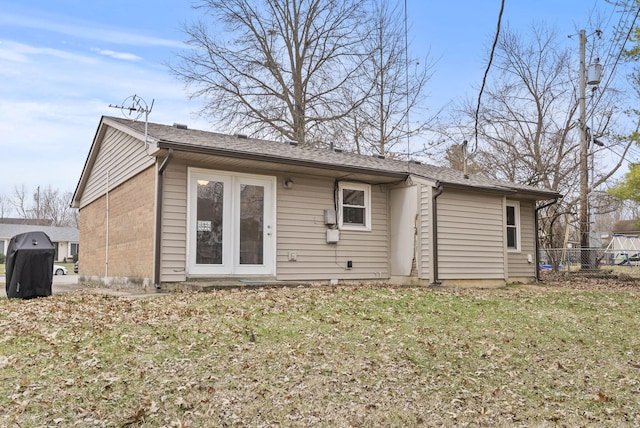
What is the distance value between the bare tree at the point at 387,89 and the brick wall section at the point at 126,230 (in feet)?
36.5

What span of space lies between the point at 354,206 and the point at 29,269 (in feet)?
21.5

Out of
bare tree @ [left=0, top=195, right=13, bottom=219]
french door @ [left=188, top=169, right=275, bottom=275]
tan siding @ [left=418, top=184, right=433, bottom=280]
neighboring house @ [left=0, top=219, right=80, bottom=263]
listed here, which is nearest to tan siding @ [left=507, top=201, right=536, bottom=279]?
tan siding @ [left=418, top=184, right=433, bottom=280]

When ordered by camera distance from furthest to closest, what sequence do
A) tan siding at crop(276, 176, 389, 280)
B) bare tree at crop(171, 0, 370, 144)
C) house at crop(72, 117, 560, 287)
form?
bare tree at crop(171, 0, 370, 144)
tan siding at crop(276, 176, 389, 280)
house at crop(72, 117, 560, 287)

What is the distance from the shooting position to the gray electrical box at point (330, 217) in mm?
10969

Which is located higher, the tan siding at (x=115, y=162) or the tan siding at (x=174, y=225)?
the tan siding at (x=115, y=162)

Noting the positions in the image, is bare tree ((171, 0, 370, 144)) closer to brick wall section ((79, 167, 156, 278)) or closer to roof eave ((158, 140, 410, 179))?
brick wall section ((79, 167, 156, 278))

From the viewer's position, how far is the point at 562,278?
51.8 ft

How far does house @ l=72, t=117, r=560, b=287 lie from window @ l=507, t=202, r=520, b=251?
64cm

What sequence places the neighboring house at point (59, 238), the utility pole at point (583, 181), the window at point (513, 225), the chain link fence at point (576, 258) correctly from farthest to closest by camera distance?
the neighboring house at point (59, 238)
the utility pole at point (583, 181)
the chain link fence at point (576, 258)
the window at point (513, 225)

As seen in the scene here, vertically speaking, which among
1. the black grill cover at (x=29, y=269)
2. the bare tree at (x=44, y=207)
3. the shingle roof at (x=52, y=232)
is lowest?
the black grill cover at (x=29, y=269)

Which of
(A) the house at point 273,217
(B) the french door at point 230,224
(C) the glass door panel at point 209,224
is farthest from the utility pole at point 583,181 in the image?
(C) the glass door panel at point 209,224

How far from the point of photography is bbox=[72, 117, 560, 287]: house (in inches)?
367

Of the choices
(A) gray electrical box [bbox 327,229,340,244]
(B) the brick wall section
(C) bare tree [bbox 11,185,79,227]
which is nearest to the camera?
(B) the brick wall section

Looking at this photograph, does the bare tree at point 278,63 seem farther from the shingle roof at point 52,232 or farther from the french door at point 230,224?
the shingle roof at point 52,232
